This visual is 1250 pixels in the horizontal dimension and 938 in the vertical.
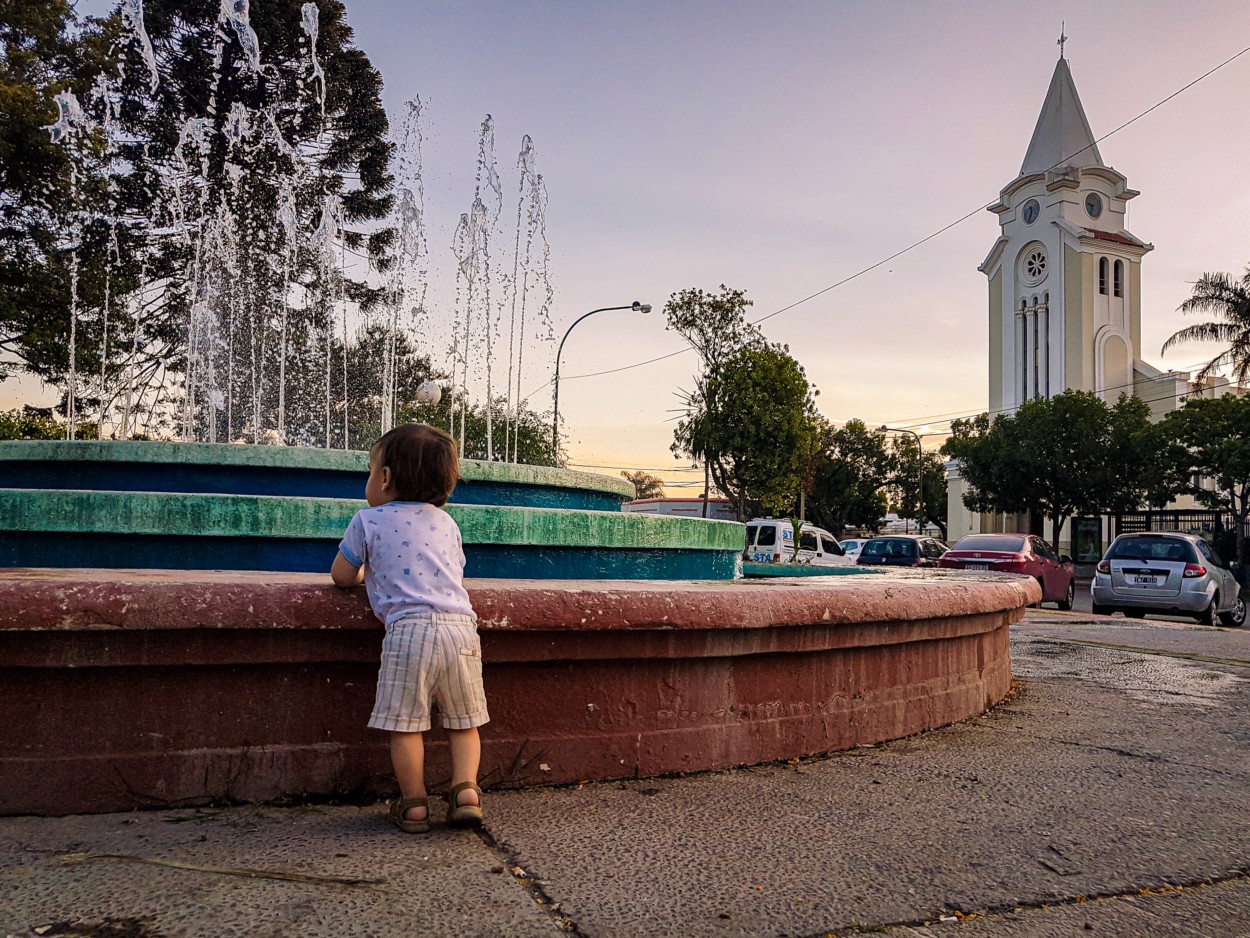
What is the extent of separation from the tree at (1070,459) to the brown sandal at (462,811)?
38588 millimetres

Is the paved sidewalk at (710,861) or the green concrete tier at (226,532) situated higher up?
the green concrete tier at (226,532)

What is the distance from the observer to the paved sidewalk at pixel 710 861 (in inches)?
88.6

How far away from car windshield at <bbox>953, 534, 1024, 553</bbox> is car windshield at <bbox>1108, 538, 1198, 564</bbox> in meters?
2.05

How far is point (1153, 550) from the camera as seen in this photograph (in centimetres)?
1490

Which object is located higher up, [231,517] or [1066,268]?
[1066,268]

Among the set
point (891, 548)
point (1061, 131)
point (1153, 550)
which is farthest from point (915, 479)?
point (1153, 550)

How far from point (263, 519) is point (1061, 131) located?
55444 millimetres

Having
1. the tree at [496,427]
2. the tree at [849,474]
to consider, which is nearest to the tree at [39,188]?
the tree at [496,427]

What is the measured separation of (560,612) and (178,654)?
1129mm

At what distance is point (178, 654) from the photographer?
288 cm

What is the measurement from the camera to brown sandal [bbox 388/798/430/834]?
9.05ft

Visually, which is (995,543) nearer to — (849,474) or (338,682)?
(338,682)

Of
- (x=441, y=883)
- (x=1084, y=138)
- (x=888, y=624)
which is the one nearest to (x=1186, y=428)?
(x=1084, y=138)

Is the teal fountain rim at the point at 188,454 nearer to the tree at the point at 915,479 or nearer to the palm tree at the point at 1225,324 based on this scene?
the palm tree at the point at 1225,324
